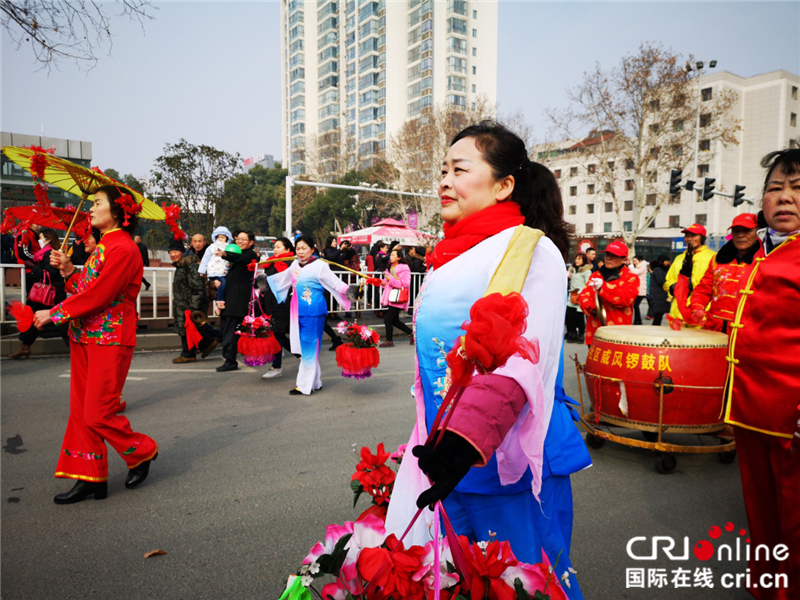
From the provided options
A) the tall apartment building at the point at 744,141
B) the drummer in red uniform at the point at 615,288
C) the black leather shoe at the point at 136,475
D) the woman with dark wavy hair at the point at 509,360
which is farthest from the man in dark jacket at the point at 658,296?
the tall apartment building at the point at 744,141

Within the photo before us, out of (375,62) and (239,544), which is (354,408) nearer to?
(239,544)

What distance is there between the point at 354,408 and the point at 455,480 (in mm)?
4841

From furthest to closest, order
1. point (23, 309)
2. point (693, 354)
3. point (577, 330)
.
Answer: point (577, 330) < point (693, 354) < point (23, 309)

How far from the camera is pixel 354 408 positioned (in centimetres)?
591

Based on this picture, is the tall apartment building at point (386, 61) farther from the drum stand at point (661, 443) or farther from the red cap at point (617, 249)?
the drum stand at point (661, 443)

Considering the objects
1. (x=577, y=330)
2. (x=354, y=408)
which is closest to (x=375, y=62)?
(x=577, y=330)

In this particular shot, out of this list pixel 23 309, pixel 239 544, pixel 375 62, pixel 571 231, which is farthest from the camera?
pixel 375 62

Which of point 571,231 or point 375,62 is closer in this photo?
point 571,231

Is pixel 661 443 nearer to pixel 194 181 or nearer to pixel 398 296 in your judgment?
pixel 398 296

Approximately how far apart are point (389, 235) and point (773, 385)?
20439 millimetres

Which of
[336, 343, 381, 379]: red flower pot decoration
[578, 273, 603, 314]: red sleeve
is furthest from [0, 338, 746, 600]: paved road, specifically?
[578, 273, 603, 314]: red sleeve

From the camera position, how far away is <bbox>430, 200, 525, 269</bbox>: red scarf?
5.21ft

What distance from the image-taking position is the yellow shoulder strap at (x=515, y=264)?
137 centimetres

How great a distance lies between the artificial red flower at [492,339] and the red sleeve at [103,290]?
118 inches
